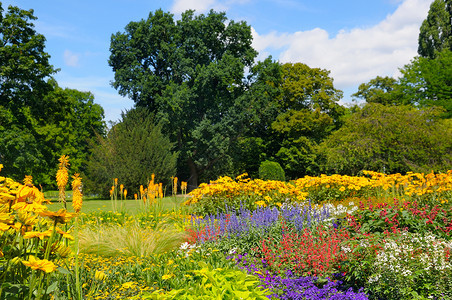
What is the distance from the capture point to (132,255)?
229 inches

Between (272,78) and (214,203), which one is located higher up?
(272,78)

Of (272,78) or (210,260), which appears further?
(272,78)

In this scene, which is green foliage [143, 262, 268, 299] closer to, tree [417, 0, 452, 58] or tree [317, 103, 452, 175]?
tree [317, 103, 452, 175]

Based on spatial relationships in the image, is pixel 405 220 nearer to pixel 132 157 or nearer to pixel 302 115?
pixel 132 157

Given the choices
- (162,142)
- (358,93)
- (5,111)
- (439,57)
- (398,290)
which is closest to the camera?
(398,290)

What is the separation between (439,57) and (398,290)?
3195 centimetres

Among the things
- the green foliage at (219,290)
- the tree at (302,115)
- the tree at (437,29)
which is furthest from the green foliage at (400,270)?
the tree at (437,29)

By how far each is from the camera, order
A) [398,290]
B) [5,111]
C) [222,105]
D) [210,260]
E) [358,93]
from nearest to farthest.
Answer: [398,290]
[210,260]
[5,111]
[222,105]
[358,93]

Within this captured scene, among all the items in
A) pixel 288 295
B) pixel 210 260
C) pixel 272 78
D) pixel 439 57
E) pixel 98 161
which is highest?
pixel 439 57

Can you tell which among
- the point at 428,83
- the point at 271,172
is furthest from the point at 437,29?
the point at 271,172

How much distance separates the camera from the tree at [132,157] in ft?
70.2

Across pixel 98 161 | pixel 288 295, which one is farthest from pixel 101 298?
pixel 98 161

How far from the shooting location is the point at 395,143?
18.0 m

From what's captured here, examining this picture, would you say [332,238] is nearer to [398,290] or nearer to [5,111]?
[398,290]
